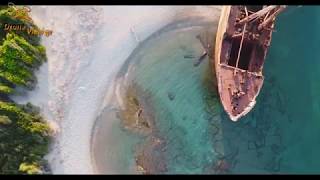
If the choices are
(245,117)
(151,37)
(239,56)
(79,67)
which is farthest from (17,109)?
(245,117)

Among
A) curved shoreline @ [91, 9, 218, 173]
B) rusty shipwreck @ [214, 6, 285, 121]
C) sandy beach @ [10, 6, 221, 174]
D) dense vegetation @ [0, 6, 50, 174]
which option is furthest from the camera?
curved shoreline @ [91, 9, 218, 173]

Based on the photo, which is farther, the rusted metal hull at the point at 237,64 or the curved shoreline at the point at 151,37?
the curved shoreline at the point at 151,37

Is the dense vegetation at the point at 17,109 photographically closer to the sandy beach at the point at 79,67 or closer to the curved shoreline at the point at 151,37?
the sandy beach at the point at 79,67

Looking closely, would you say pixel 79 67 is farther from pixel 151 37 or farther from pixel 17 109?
pixel 151 37

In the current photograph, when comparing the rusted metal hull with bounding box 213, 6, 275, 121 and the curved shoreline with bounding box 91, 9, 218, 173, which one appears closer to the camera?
the rusted metal hull with bounding box 213, 6, 275, 121

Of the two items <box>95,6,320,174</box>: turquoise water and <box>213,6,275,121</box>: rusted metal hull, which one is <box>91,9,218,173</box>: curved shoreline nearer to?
<box>95,6,320,174</box>: turquoise water

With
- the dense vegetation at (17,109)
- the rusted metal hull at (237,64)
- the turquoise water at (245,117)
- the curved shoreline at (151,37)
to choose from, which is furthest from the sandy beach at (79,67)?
the rusted metal hull at (237,64)

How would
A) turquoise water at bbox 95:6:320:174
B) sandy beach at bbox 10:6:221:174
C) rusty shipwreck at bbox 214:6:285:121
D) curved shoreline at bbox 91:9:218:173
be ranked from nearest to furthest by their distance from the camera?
rusty shipwreck at bbox 214:6:285:121, sandy beach at bbox 10:6:221:174, curved shoreline at bbox 91:9:218:173, turquoise water at bbox 95:6:320:174

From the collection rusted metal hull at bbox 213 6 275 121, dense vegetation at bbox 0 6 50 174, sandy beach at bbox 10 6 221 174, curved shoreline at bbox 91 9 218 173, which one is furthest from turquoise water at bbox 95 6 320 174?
dense vegetation at bbox 0 6 50 174
